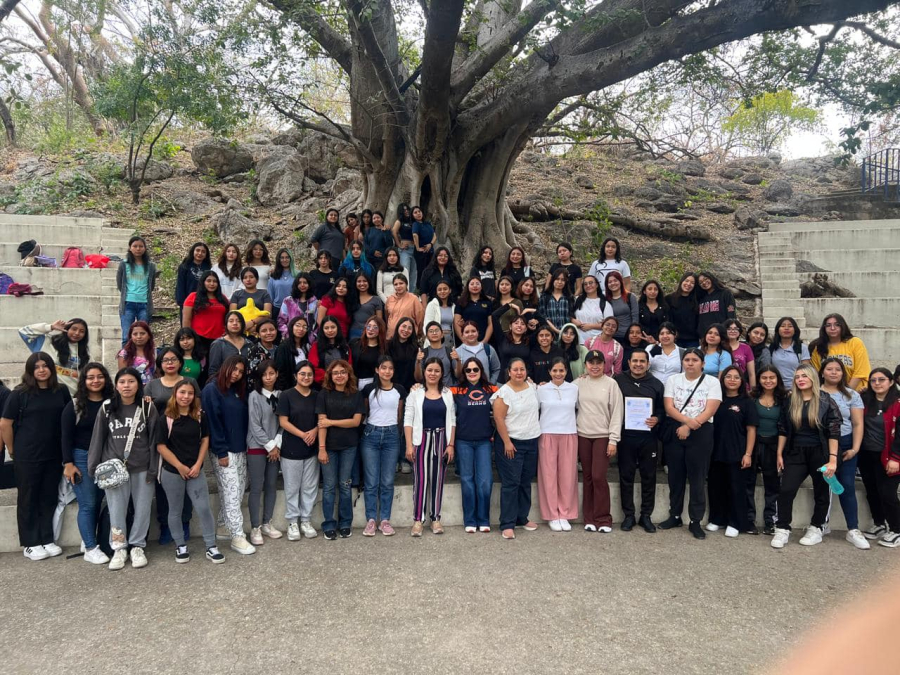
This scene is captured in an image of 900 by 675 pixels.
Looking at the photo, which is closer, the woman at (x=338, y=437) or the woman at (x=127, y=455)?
the woman at (x=127, y=455)

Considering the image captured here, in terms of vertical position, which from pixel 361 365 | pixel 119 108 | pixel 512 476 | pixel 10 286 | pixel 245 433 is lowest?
pixel 512 476

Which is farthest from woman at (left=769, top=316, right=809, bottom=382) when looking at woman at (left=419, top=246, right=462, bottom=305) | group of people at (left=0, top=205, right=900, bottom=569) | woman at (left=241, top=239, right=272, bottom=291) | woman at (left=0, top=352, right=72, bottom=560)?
woman at (left=0, top=352, right=72, bottom=560)

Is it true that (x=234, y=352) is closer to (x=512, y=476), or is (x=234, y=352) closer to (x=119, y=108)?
(x=512, y=476)

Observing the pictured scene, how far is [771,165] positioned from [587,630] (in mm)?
22587

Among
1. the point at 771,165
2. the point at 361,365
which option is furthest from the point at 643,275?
the point at 771,165

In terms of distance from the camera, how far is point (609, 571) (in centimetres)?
455

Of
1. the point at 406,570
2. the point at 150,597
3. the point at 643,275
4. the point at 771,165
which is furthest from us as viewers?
the point at 771,165

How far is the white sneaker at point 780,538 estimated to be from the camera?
5059 mm

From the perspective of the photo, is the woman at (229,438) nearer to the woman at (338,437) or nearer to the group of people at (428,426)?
the group of people at (428,426)

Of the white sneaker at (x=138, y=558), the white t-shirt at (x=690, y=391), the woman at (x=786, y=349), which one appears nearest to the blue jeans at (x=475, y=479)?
the white t-shirt at (x=690, y=391)

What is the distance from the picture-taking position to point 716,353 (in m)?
5.82

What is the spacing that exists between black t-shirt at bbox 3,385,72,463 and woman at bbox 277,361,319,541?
5.77 feet

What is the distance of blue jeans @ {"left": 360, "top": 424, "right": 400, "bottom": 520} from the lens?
17.2 ft

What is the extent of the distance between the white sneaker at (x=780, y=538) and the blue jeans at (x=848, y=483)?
2.03 feet
